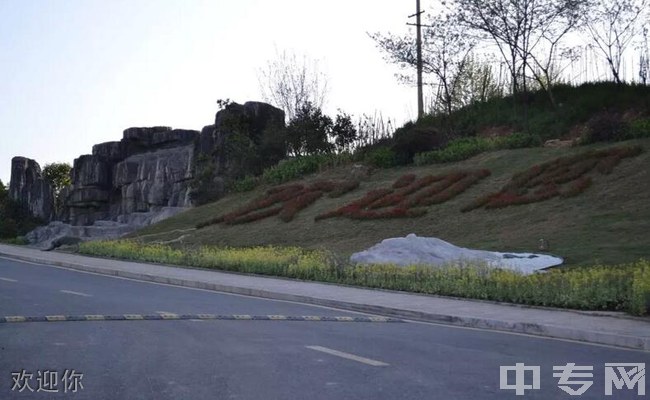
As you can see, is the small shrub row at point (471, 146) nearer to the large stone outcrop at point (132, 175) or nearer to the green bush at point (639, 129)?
the green bush at point (639, 129)

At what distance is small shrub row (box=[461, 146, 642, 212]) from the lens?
26953mm

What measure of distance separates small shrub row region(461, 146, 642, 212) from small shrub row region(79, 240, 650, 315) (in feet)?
25.5

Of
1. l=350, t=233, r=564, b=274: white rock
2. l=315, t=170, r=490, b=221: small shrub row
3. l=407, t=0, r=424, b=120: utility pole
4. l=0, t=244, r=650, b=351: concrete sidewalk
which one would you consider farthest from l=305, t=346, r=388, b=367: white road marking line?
l=407, t=0, r=424, b=120: utility pole

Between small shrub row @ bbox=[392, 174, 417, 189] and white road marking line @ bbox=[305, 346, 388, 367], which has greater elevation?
small shrub row @ bbox=[392, 174, 417, 189]

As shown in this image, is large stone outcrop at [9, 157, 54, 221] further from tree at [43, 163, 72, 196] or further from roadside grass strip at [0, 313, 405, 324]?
roadside grass strip at [0, 313, 405, 324]

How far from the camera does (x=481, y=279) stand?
17094 millimetres

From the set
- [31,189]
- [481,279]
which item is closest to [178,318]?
[481,279]

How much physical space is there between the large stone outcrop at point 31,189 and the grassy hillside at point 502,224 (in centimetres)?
2895

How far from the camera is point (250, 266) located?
2330 centimetres

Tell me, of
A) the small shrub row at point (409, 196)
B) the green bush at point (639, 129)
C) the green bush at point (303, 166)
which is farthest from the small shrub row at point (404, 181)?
the green bush at point (639, 129)

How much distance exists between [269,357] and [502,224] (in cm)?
1763

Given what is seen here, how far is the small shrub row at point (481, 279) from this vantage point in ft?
46.3

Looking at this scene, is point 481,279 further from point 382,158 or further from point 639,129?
point 382,158

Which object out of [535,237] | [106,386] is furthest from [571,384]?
[535,237]
